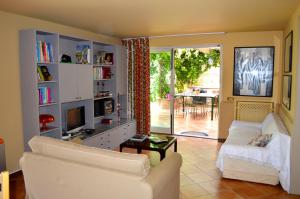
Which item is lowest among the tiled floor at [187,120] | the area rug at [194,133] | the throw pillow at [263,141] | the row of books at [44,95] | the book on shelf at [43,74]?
the area rug at [194,133]

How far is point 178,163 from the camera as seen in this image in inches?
96.7

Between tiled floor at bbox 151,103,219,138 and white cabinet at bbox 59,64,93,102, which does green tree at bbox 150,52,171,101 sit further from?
white cabinet at bbox 59,64,93,102

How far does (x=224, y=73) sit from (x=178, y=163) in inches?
140

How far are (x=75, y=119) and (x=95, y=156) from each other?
2.67 meters

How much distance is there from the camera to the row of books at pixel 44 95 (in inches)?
147

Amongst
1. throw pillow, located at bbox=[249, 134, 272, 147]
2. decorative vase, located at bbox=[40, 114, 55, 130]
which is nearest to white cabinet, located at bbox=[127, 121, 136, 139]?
decorative vase, located at bbox=[40, 114, 55, 130]

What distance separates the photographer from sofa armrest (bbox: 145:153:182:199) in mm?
1938

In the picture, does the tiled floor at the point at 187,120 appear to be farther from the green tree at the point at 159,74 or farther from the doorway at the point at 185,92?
the green tree at the point at 159,74

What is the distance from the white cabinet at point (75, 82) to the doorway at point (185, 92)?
2.12 meters

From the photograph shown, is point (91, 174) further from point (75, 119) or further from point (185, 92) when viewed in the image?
point (185, 92)

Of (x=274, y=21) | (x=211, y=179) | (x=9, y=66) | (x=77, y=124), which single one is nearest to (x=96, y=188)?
(x=211, y=179)

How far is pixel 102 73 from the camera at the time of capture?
5.25m

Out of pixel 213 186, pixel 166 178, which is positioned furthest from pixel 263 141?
pixel 166 178

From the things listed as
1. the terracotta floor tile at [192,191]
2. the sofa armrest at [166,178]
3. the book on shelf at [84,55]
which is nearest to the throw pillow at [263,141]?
the terracotta floor tile at [192,191]
